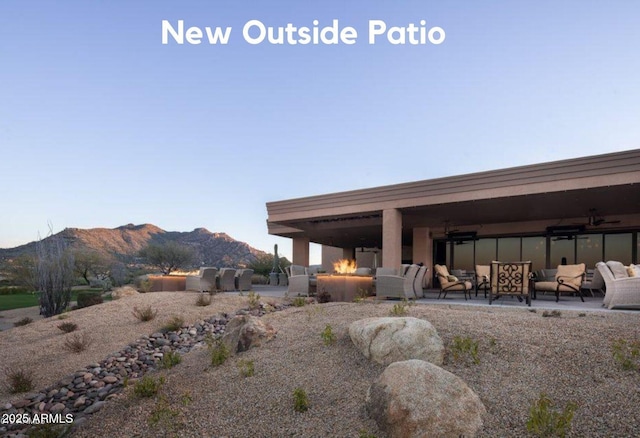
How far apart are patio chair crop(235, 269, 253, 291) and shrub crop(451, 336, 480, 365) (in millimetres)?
10779

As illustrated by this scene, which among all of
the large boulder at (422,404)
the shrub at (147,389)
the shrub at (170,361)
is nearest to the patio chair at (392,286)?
the shrub at (170,361)

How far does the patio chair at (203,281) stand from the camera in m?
12.4

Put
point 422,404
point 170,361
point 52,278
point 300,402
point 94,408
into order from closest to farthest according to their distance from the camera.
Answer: point 422,404
point 300,402
point 94,408
point 170,361
point 52,278

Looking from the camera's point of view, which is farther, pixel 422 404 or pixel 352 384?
pixel 352 384

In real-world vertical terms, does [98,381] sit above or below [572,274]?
below

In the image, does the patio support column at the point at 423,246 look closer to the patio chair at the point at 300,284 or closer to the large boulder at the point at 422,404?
the patio chair at the point at 300,284

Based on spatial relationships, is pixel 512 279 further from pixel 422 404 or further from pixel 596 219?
pixel 596 219

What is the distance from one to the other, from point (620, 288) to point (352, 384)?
22.6 ft

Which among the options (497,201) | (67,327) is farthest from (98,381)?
(497,201)

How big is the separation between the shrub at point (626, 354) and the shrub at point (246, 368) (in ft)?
11.3

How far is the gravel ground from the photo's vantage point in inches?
112

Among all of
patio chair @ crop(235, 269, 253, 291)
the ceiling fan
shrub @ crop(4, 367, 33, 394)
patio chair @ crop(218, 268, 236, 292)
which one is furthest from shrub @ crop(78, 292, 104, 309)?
the ceiling fan

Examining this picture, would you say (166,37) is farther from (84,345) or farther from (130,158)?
(130,158)

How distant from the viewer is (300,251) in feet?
65.8
